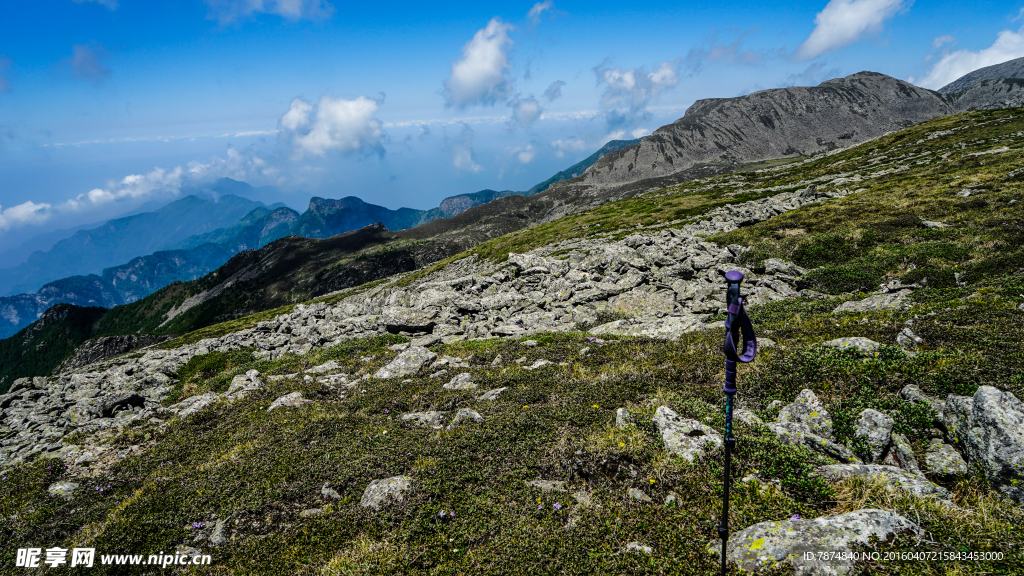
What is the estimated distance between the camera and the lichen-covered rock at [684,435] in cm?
870

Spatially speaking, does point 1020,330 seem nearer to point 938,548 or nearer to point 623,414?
point 938,548

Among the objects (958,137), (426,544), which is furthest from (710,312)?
(958,137)

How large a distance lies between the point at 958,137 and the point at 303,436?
492 feet

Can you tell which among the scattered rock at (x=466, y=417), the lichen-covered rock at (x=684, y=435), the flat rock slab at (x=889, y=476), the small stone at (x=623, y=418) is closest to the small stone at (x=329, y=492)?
the scattered rock at (x=466, y=417)

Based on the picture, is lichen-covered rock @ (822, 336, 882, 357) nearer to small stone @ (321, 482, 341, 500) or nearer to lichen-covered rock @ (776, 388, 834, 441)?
lichen-covered rock @ (776, 388, 834, 441)

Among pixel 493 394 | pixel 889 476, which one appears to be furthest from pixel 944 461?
pixel 493 394

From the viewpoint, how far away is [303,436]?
12.8m

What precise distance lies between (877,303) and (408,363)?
22579mm

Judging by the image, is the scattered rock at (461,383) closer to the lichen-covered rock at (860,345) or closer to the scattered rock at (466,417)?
the scattered rock at (466,417)

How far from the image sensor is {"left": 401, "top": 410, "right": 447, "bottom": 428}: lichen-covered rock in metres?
12.7

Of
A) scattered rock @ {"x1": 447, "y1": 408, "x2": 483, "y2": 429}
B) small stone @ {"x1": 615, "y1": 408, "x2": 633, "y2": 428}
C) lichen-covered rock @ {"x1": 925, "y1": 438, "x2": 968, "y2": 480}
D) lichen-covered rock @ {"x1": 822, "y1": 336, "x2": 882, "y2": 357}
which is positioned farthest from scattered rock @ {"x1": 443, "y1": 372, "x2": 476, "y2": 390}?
lichen-covered rock @ {"x1": 925, "y1": 438, "x2": 968, "y2": 480}

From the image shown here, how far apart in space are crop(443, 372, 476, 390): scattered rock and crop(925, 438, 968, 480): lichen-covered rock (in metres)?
12.4

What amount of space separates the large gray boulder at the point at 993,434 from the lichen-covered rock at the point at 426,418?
12.0 metres

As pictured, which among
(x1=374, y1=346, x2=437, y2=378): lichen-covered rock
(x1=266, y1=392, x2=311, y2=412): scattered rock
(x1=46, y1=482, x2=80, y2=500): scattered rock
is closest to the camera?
(x1=46, y1=482, x2=80, y2=500): scattered rock
